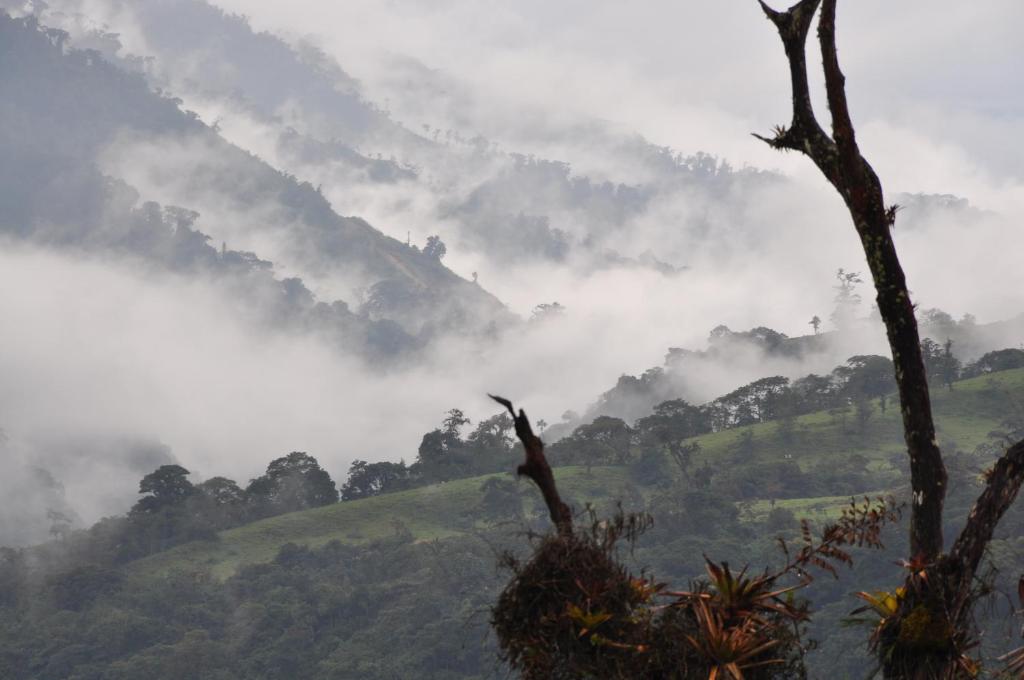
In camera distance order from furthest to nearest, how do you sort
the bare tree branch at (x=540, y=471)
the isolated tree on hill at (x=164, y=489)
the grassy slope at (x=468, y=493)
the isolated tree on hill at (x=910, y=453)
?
the isolated tree on hill at (x=164, y=489)
the grassy slope at (x=468, y=493)
the bare tree branch at (x=540, y=471)
the isolated tree on hill at (x=910, y=453)

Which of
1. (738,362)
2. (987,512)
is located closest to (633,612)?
(987,512)

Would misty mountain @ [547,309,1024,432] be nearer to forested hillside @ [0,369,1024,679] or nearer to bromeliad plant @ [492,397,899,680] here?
forested hillside @ [0,369,1024,679]

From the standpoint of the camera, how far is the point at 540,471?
969 centimetres

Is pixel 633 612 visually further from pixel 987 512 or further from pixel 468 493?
pixel 468 493

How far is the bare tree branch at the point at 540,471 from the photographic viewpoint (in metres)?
9.45

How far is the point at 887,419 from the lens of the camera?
397 ft

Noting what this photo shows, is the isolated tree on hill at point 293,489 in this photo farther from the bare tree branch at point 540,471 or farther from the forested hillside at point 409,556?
the bare tree branch at point 540,471

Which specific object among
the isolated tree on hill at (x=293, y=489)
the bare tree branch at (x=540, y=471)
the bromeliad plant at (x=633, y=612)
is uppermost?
the isolated tree on hill at (x=293, y=489)

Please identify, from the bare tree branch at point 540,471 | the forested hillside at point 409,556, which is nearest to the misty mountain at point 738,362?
the forested hillside at point 409,556

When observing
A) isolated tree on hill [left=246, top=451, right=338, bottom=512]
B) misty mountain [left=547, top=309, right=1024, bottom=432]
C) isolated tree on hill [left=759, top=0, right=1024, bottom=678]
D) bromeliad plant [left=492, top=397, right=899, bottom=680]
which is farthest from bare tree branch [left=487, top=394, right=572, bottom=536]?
misty mountain [left=547, top=309, right=1024, bottom=432]

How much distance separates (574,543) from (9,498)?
7206 inches

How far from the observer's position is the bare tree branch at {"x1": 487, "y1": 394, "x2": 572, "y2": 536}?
31.0 feet

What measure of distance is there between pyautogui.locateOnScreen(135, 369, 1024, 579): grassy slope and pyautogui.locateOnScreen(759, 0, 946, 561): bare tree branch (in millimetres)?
103666

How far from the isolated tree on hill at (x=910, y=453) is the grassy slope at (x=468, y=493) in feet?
340
